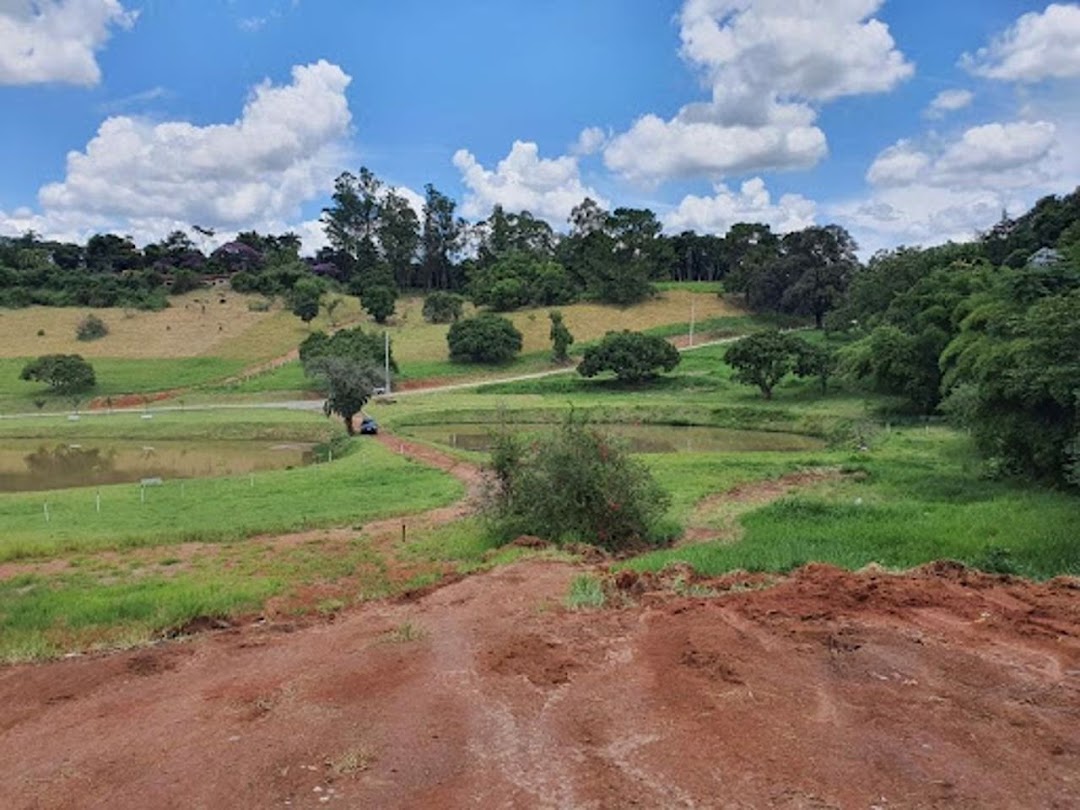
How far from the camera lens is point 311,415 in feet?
196

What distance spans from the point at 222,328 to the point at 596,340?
137 ft

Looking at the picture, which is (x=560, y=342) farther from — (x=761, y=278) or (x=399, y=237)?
(x=399, y=237)

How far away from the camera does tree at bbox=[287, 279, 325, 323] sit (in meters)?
97.6

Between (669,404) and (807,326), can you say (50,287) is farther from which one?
(807,326)

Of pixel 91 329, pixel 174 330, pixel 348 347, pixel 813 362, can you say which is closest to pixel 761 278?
pixel 813 362

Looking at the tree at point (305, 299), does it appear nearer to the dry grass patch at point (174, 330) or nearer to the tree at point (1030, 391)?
the dry grass patch at point (174, 330)

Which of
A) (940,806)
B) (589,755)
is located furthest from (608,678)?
(940,806)

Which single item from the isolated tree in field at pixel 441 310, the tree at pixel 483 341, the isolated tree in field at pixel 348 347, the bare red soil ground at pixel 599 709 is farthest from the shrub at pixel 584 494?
the isolated tree in field at pixel 441 310

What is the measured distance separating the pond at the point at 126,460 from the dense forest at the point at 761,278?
32.6 meters

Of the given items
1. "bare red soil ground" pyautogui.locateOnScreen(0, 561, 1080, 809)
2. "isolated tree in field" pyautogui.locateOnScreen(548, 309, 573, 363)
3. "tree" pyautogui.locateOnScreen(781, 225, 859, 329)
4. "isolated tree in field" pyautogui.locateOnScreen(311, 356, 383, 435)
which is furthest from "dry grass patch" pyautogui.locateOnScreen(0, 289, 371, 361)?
→ "bare red soil ground" pyautogui.locateOnScreen(0, 561, 1080, 809)

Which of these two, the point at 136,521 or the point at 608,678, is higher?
the point at 608,678

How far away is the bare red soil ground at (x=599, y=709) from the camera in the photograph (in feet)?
24.3

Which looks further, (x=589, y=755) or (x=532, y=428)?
(x=532, y=428)

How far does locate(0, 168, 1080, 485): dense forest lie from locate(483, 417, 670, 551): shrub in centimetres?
948
